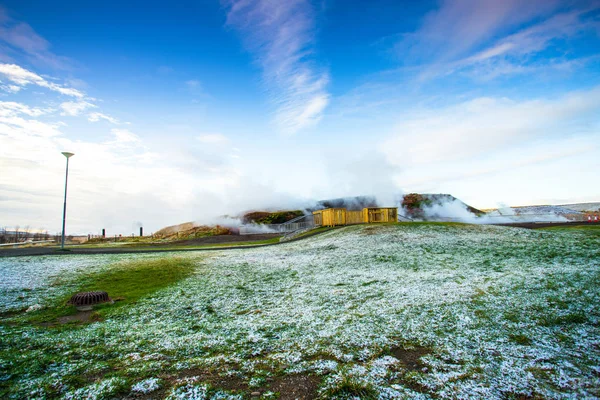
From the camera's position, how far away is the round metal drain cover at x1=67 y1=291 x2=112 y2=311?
423 inches

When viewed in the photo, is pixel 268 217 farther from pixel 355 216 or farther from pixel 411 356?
pixel 411 356

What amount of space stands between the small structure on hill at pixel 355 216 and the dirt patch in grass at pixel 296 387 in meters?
34.4

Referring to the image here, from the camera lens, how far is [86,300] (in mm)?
10914

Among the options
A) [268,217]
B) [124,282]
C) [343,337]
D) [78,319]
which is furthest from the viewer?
[268,217]

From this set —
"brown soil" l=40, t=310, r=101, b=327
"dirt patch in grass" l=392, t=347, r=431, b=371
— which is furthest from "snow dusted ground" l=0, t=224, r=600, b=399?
"brown soil" l=40, t=310, r=101, b=327

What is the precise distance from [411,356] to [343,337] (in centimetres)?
159

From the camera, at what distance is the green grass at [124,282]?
10.4 meters

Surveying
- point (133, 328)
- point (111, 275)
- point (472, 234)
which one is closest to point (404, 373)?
point (133, 328)

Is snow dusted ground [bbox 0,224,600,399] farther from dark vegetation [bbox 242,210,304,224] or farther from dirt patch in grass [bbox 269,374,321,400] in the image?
dark vegetation [bbox 242,210,304,224]

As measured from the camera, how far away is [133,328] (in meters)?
8.55

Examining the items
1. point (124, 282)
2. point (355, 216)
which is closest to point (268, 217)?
point (355, 216)

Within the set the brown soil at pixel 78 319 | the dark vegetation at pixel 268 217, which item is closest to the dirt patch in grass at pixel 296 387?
the brown soil at pixel 78 319

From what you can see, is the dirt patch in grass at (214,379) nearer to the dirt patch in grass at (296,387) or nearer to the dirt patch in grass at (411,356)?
the dirt patch in grass at (296,387)

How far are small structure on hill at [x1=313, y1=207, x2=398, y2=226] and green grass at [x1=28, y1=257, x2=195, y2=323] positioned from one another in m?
23.8
